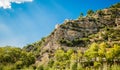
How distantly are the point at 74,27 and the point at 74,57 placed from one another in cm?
3895

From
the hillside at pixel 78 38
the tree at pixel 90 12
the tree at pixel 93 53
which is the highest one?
the tree at pixel 90 12

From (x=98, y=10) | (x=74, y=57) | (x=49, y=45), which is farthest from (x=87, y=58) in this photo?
(x=98, y=10)

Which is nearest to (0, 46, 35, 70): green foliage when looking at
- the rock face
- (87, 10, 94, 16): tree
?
the rock face

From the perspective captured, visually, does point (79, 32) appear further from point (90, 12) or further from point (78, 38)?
point (90, 12)

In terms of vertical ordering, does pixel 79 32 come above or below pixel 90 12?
below

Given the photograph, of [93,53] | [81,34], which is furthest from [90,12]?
[93,53]

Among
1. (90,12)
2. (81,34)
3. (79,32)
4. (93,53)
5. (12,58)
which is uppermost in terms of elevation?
(90,12)

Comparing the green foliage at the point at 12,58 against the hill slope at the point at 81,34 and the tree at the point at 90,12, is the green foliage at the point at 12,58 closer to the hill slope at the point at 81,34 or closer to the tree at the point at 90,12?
the hill slope at the point at 81,34

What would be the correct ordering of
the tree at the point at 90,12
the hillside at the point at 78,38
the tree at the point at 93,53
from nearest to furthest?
the tree at the point at 93,53, the hillside at the point at 78,38, the tree at the point at 90,12

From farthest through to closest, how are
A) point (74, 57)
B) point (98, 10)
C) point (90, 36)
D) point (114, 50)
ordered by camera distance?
1. point (98, 10)
2. point (90, 36)
3. point (74, 57)
4. point (114, 50)

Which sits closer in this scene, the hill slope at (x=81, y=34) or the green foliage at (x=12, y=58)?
the green foliage at (x=12, y=58)

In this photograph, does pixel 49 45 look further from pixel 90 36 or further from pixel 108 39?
pixel 108 39

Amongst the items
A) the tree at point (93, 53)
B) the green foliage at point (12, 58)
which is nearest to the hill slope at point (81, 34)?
the tree at point (93, 53)

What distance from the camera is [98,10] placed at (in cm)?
14288
